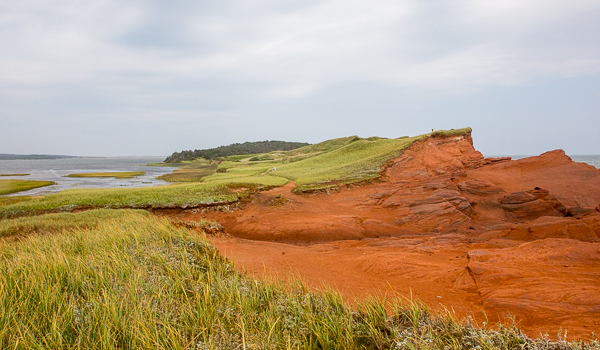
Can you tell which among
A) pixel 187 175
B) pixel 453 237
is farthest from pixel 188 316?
pixel 187 175

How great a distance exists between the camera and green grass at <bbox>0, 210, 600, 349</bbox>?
3.20 meters

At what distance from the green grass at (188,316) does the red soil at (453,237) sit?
1.48 meters

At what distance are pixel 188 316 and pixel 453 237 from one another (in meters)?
10.2

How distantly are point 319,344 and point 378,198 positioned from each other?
535 inches

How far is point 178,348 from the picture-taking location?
3.01 m

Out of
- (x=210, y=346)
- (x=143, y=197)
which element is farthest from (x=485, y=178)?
(x=143, y=197)

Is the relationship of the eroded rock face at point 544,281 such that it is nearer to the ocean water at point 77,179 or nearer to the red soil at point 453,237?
the red soil at point 453,237

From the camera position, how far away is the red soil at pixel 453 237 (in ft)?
19.3

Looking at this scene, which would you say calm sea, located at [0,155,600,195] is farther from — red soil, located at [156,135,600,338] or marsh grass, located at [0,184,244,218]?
red soil, located at [156,135,600,338]

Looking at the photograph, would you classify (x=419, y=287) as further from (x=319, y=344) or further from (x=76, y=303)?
(x=76, y=303)

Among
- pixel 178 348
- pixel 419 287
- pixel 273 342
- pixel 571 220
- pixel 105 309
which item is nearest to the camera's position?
pixel 178 348

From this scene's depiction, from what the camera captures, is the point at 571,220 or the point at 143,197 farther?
the point at 143,197

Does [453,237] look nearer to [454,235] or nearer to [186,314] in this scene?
[454,235]

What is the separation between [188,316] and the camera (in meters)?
3.81
